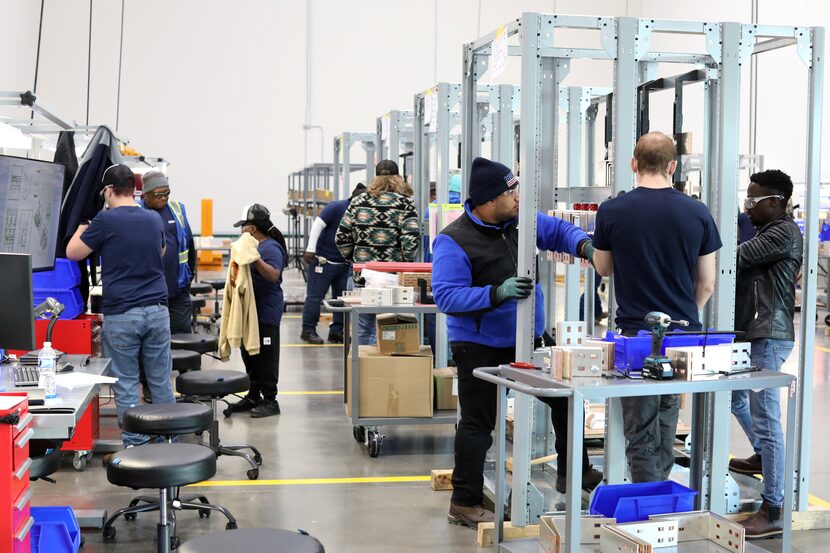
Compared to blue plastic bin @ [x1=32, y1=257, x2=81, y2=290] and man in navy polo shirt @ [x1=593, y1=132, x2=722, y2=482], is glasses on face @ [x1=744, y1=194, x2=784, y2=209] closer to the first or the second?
man in navy polo shirt @ [x1=593, y1=132, x2=722, y2=482]

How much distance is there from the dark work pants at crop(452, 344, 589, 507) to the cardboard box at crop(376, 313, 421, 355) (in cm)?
160

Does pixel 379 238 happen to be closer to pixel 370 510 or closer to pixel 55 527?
pixel 370 510

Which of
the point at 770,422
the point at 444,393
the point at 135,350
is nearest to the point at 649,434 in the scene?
the point at 770,422

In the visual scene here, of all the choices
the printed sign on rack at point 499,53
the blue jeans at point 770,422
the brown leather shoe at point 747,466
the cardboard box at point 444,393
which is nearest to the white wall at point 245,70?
the cardboard box at point 444,393

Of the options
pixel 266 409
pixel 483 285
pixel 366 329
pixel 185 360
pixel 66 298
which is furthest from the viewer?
pixel 366 329

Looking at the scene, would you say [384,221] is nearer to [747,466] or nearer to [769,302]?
[747,466]

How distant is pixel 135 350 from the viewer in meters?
5.62

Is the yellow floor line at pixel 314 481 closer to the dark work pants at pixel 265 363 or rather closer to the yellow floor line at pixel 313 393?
the dark work pants at pixel 265 363

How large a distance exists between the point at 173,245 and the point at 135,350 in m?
1.73

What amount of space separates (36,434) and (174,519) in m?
1.37

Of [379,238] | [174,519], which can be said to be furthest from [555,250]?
[379,238]

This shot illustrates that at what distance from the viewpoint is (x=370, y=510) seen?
16.7ft

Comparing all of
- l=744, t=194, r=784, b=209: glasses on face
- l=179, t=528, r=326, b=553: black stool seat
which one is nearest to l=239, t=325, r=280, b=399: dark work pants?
l=744, t=194, r=784, b=209: glasses on face

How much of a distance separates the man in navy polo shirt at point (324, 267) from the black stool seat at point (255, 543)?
7146 millimetres
